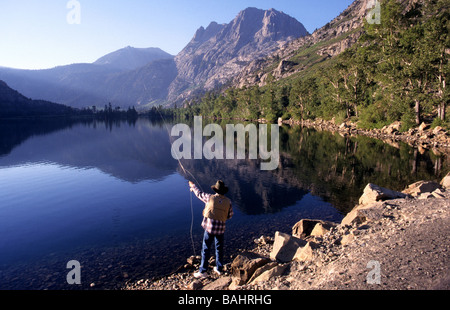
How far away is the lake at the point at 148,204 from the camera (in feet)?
44.9

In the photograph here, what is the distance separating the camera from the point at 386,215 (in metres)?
13.1

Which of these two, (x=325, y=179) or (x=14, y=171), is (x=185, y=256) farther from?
(x=14, y=171)

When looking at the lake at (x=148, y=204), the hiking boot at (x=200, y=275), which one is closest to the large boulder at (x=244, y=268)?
the hiking boot at (x=200, y=275)

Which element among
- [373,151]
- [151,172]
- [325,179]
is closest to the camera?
[325,179]

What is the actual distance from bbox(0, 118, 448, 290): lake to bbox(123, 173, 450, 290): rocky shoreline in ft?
8.95

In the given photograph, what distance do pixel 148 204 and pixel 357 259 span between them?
687 inches

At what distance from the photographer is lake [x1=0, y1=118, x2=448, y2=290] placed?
13.7 m

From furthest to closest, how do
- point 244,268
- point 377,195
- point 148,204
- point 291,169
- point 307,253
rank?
point 291,169 < point 148,204 < point 377,195 < point 307,253 < point 244,268

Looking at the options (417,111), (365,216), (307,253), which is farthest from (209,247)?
(417,111)

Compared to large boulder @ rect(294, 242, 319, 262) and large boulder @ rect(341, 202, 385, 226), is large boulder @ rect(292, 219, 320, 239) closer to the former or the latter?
large boulder @ rect(341, 202, 385, 226)

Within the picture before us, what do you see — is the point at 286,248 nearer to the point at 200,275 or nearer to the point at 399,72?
the point at 200,275

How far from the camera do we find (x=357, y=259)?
8.84 metres

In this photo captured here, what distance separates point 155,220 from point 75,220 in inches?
237
